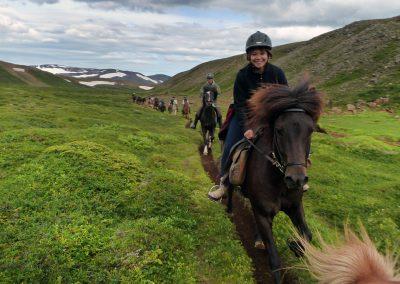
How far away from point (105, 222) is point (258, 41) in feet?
18.6

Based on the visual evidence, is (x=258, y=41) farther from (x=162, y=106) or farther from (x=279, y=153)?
(x=162, y=106)

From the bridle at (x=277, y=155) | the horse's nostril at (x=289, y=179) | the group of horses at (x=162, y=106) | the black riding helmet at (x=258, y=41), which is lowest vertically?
the group of horses at (x=162, y=106)

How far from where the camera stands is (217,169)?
17.6 meters

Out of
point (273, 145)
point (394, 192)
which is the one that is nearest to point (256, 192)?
point (273, 145)

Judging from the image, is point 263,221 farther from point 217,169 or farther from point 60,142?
point 60,142

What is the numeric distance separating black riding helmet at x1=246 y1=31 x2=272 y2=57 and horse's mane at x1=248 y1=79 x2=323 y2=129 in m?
1.30

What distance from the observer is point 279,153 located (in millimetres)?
6484

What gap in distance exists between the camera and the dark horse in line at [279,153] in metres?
6.09

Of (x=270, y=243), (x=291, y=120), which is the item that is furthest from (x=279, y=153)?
(x=270, y=243)

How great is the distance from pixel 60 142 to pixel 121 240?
37.5 feet

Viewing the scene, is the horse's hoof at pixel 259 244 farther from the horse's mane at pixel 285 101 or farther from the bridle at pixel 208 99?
the bridle at pixel 208 99

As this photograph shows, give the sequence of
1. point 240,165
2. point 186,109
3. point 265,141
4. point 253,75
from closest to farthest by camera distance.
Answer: point 265,141 → point 240,165 → point 253,75 → point 186,109

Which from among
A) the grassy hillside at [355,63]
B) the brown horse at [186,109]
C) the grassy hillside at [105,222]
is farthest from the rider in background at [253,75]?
the grassy hillside at [355,63]

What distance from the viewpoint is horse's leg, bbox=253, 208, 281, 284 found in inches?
270
